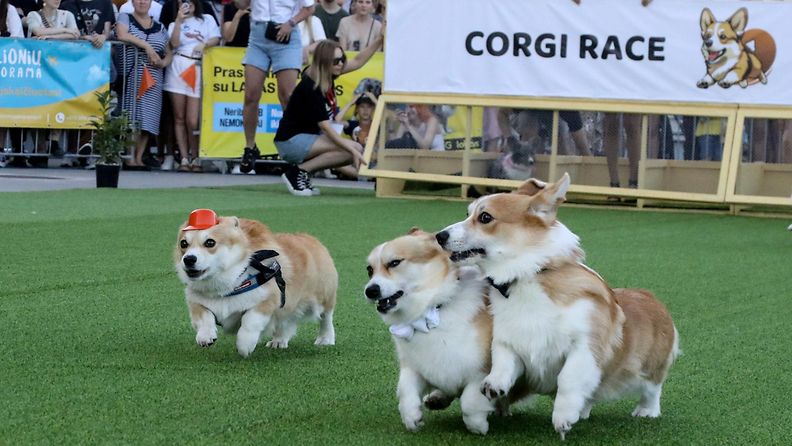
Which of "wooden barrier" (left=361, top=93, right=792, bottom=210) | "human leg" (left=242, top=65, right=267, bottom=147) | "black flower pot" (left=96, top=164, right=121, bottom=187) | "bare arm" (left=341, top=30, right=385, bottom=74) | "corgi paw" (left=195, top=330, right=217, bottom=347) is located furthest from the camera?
"bare arm" (left=341, top=30, right=385, bottom=74)

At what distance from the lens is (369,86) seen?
1588 cm

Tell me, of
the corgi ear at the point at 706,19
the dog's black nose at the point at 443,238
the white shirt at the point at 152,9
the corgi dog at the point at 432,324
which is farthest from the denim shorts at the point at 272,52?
the dog's black nose at the point at 443,238

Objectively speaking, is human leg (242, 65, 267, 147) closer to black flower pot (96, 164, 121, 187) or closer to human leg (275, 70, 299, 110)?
human leg (275, 70, 299, 110)

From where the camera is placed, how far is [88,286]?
686cm

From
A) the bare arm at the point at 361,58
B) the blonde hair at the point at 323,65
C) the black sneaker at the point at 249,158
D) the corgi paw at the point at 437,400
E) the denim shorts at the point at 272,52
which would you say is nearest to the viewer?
the corgi paw at the point at 437,400

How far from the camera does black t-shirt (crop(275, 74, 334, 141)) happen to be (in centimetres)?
1317

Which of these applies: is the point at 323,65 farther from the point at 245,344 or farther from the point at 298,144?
the point at 245,344

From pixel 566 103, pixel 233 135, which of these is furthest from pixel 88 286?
pixel 233 135

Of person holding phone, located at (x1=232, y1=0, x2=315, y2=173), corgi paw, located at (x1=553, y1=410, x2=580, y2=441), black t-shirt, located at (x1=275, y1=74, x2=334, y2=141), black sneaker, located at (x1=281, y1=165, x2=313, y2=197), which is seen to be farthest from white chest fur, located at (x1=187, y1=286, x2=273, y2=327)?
person holding phone, located at (x1=232, y1=0, x2=315, y2=173)

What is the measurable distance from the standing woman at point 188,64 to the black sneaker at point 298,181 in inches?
126

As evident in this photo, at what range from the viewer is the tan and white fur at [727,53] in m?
12.3

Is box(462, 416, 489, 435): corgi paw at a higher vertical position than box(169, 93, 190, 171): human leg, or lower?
lower

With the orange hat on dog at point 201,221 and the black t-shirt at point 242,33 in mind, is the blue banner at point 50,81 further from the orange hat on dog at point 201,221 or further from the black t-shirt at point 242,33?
the orange hat on dog at point 201,221

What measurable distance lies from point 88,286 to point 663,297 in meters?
2.96
